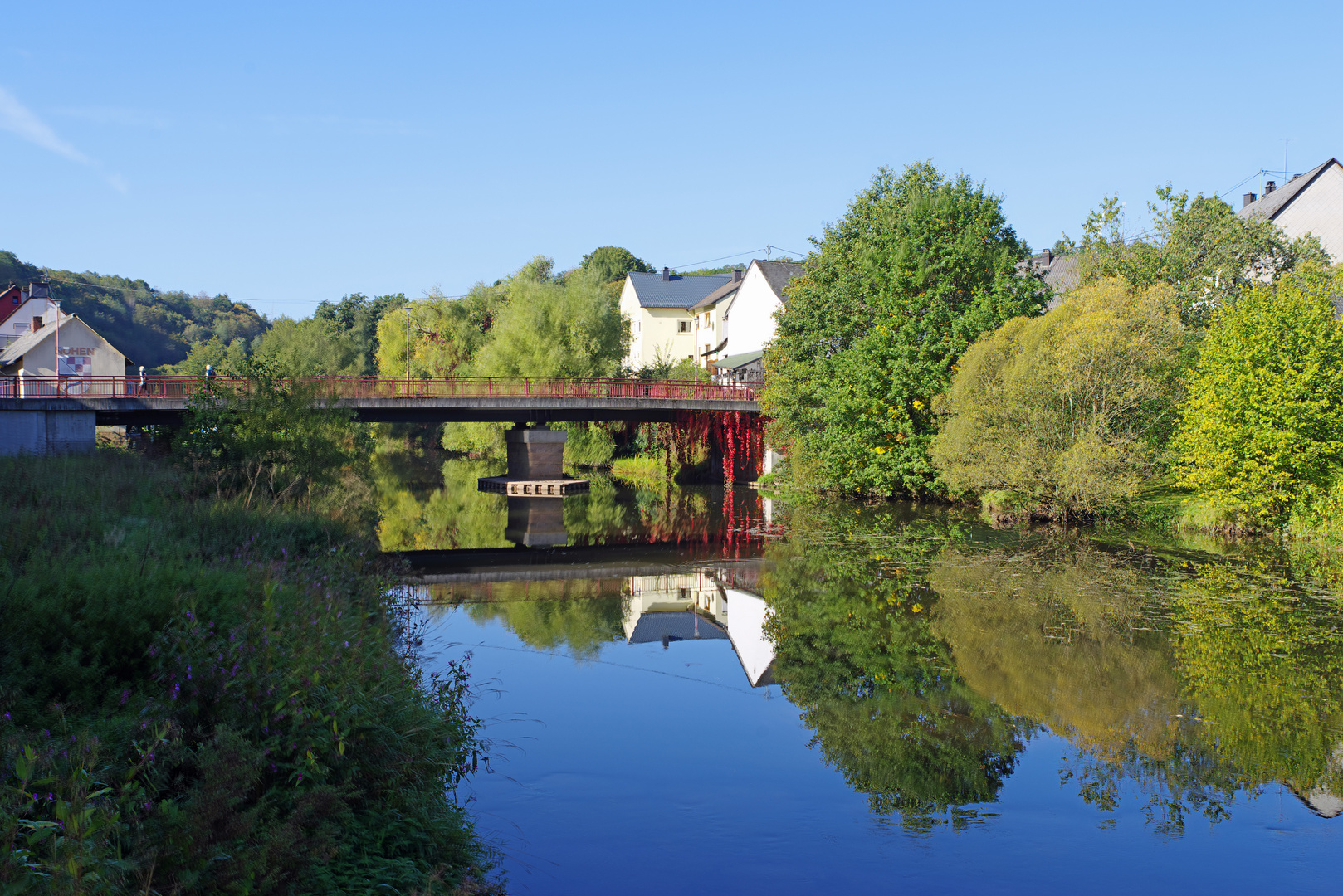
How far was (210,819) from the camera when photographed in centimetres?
539

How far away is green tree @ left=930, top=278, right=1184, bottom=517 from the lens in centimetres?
2686

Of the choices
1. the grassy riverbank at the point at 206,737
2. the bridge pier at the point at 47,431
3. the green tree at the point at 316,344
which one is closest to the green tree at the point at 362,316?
the green tree at the point at 316,344

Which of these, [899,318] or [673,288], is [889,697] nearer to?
[899,318]

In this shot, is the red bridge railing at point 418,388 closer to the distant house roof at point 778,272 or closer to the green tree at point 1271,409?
the distant house roof at point 778,272

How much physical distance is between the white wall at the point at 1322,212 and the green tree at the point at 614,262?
221 ft

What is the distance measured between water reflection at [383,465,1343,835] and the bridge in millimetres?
11361

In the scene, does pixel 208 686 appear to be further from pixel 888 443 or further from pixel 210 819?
pixel 888 443

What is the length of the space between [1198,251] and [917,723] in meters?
32.3

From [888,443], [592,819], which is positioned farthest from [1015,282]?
[592,819]

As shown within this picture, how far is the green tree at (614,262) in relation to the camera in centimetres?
10444

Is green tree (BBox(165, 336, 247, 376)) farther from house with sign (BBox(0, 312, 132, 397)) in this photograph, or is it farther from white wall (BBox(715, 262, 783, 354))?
white wall (BBox(715, 262, 783, 354))

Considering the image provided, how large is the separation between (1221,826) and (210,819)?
8.43 m

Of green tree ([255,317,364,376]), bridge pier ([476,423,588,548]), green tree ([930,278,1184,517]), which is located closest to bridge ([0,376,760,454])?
bridge pier ([476,423,588,548])

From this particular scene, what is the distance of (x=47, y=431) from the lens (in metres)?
33.1
